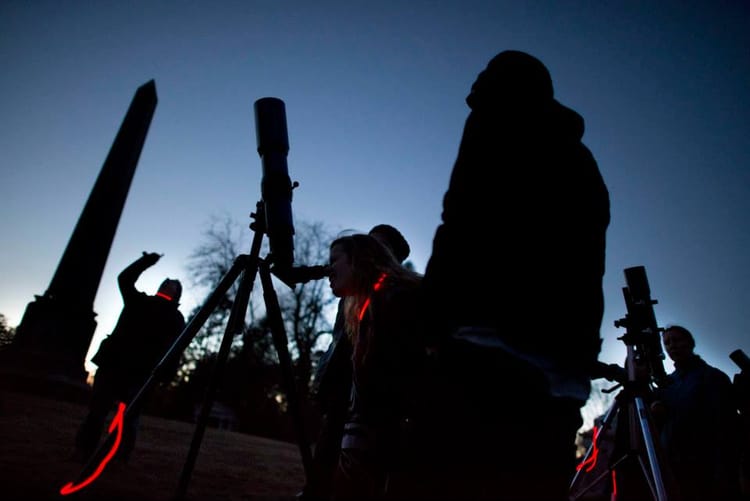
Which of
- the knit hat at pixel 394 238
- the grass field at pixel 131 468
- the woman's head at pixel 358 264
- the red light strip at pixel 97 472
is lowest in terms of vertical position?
the grass field at pixel 131 468

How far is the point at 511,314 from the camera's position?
1164mm

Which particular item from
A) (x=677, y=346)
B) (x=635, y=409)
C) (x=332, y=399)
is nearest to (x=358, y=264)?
(x=332, y=399)

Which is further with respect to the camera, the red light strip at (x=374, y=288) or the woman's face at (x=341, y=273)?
the woman's face at (x=341, y=273)

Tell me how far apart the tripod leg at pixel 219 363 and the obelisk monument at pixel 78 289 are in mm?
10008

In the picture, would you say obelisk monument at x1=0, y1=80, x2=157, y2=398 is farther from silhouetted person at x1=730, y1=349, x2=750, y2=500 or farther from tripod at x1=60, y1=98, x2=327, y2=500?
silhouetted person at x1=730, y1=349, x2=750, y2=500

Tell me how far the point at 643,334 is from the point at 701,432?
110 centimetres

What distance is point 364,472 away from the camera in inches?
56.2

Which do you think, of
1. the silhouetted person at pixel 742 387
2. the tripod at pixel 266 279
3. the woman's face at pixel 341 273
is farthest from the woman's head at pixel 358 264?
the silhouetted person at pixel 742 387

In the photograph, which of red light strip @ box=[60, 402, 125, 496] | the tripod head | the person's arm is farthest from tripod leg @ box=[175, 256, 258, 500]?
the tripod head

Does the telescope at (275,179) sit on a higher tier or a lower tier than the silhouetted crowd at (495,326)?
higher

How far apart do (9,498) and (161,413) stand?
880 inches

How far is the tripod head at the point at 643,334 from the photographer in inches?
126

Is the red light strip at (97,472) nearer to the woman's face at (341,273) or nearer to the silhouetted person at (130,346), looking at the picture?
the woman's face at (341,273)

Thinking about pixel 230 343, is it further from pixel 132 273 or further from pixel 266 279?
pixel 132 273
